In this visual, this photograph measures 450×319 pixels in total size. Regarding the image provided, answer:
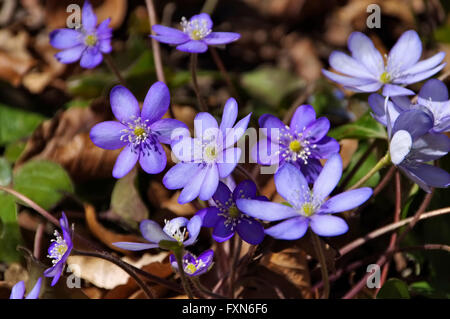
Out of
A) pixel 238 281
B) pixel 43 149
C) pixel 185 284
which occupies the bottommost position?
pixel 238 281

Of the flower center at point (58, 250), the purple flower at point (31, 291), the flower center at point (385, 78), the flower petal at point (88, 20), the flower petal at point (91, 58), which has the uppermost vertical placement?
the flower petal at point (88, 20)

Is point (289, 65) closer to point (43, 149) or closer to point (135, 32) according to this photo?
point (135, 32)

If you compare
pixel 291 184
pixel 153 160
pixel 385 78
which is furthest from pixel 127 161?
pixel 385 78

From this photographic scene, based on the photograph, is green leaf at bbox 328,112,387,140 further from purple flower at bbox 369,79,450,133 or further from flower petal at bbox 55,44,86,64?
flower petal at bbox 55,44,86,64

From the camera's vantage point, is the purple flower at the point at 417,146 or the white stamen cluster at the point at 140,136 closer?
the purple flower at the point at 417,146

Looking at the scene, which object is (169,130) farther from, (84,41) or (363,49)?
(363,49)

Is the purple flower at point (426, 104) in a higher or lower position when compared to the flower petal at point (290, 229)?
higher

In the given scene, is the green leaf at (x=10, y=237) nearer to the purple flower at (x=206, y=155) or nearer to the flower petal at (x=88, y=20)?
the flower petal at (x=88, y=20)

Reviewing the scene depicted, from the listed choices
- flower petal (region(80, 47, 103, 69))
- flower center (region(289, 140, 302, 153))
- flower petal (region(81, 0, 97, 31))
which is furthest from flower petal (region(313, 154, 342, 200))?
flower petal (region(81, 0, 97, 31))

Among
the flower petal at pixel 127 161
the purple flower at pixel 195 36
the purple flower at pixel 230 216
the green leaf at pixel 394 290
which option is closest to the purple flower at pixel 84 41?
the purple flower at pixel 195 36

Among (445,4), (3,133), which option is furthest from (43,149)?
(445,4)
